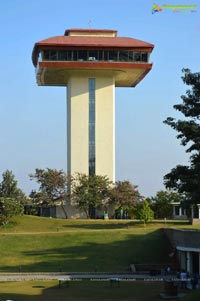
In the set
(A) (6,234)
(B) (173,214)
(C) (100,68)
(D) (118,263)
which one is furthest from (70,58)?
(D) (118,263)

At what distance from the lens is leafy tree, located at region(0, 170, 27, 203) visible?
73.2 m

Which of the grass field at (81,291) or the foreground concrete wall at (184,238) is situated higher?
the foreground concrete wall at (184,238)

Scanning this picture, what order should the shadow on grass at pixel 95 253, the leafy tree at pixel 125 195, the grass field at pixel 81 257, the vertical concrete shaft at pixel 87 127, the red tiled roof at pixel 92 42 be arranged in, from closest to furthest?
the grass field at pixel 81 257
the shadow on grass at pixel 95 253
the leafy tree at pixel 125 195
the red tiled roof at pixel 92 42
the vertical concrete shaft at pixel 87 127

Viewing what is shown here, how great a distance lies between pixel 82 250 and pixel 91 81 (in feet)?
113

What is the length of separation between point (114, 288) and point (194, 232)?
9.19 metres

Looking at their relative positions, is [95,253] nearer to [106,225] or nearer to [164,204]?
[106,225]

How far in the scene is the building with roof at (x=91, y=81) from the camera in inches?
2970

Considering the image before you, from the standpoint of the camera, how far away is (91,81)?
7800cm

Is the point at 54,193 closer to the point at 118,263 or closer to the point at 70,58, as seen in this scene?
the point at 70,58

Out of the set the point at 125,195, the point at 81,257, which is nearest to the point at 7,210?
the point at 125,195

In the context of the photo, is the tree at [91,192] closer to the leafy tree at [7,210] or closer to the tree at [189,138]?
the leafy tree at [7,210]

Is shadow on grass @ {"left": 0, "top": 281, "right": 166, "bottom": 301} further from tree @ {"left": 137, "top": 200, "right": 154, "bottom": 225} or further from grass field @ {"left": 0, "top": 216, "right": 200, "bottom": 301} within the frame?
tree @ {"left": 137, "top": 200, "right": 154, "bottom": 225}

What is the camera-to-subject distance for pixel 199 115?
2456 cm

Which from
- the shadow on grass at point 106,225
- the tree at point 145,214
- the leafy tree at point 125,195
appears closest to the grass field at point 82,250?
the tree at point 145,214
